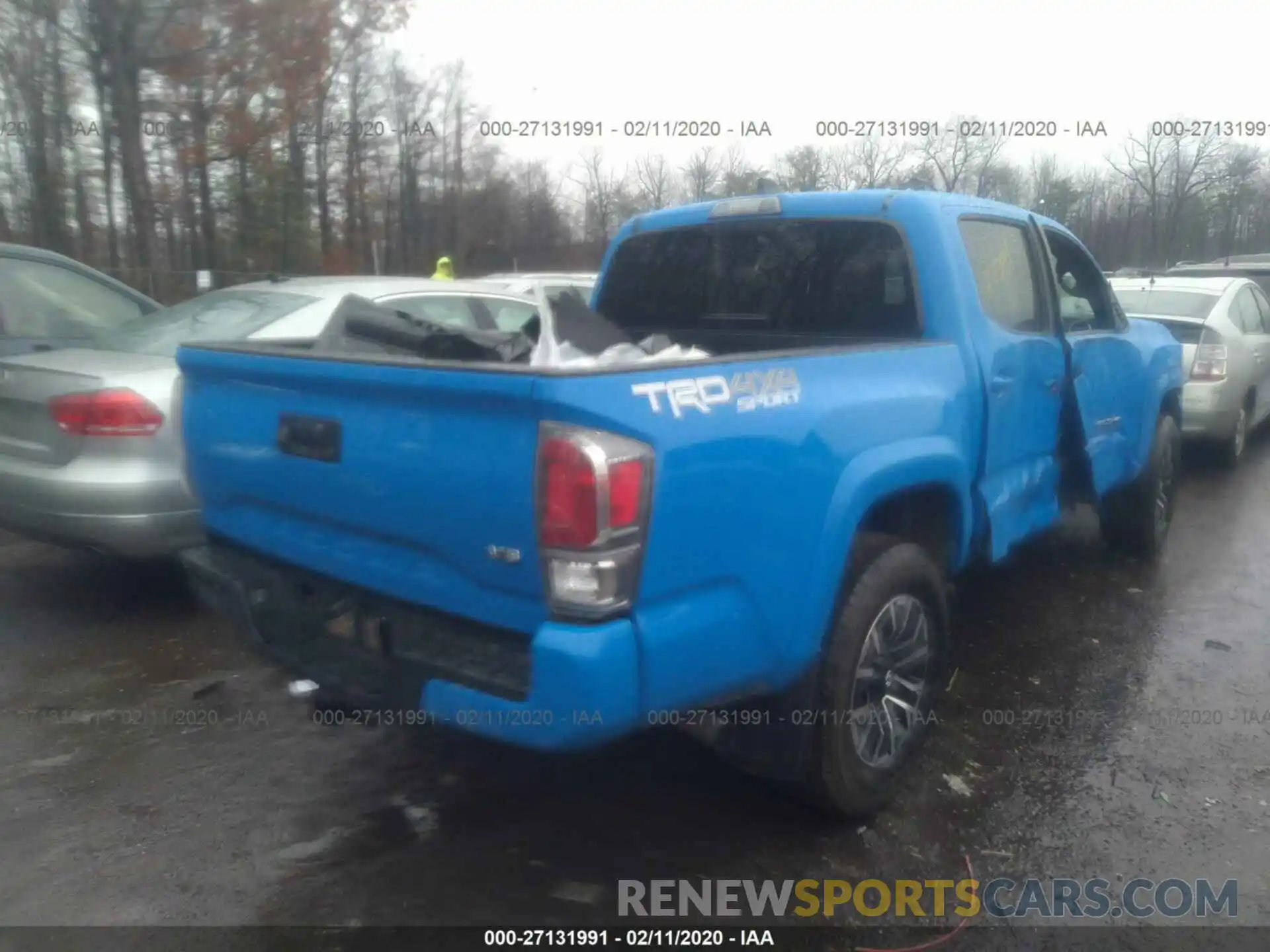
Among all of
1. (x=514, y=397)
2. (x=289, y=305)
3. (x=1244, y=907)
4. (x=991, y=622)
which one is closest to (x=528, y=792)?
(x=514, y=397)

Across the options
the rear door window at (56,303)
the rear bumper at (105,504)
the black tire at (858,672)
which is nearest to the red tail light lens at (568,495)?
the black tire at (858,672)

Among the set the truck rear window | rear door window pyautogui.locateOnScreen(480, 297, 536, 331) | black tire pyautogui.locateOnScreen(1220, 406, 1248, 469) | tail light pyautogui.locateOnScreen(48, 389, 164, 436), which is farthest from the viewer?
black tire pyautogui.locateOnScreen(1220, 406, 1248, 469)

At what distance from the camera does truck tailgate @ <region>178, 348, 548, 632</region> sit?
2.33m

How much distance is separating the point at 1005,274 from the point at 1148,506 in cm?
226

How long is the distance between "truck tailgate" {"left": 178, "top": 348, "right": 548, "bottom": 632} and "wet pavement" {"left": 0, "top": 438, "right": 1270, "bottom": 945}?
0.87 m

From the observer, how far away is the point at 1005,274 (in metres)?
4.06

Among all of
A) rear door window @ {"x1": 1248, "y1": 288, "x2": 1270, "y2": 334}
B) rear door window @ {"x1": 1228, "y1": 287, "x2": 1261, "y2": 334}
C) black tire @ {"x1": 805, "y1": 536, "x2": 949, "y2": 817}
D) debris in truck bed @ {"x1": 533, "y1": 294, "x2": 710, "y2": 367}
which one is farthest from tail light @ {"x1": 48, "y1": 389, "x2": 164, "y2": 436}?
rear door window @ {"x1": 1248, "y1": 288, "x2": 1270, "y2": 334}

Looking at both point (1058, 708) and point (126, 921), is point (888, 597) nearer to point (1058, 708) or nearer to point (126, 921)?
point (1058, 708)

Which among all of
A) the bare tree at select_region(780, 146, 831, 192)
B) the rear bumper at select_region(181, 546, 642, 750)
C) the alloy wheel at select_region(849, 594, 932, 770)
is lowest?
→ the alloy wheel at select_region(849, 594, 932, 770)

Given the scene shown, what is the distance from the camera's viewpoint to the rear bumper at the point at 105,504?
14.8 feet

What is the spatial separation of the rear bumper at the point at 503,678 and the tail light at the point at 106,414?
6.49ft

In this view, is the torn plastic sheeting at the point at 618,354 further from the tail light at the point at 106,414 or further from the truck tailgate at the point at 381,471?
the tail light at the point at 106,414

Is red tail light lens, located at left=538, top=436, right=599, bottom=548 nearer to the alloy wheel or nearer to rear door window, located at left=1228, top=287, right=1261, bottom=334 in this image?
the alloy wheel

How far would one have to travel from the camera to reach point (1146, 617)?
16.5 ft
